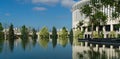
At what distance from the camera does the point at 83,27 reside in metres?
138

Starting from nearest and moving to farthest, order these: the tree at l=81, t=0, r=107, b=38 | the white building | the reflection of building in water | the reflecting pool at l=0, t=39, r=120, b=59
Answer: the reflection of building in water → the reflecting pool at l=0, t=39, r=120, b=59 → the tree at l=81, t=0, r=107, b=38 → the white building

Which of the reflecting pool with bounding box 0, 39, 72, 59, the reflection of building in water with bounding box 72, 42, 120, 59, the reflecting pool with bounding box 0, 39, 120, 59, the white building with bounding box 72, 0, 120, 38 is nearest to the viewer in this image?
the reflection of building in water with bounding box 72, 42, 120, 59

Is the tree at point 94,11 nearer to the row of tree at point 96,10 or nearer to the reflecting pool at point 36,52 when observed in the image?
the row of tree at point 96,10

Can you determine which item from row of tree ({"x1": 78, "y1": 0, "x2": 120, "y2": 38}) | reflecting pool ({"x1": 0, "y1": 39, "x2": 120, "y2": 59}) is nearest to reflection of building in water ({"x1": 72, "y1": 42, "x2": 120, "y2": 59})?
reflecting pool ({"x1": 0, "y1": 39, "x2": 120, "y2": 59})

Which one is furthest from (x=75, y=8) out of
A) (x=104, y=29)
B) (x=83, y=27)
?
(x=104, y=29)

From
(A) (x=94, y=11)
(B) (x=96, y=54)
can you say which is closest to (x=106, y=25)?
(A) (x=94, y=11)

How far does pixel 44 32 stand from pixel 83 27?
22.7 m

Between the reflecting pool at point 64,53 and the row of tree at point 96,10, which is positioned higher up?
the row of tree at point 96,10

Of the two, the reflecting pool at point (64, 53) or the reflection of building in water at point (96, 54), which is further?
the reflecting pool at point (64, 53)

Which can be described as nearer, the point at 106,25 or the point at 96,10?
the point at 96,10

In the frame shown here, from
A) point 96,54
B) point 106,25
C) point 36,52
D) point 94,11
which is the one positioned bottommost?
point 36,52

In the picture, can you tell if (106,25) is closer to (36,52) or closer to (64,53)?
(36,52)

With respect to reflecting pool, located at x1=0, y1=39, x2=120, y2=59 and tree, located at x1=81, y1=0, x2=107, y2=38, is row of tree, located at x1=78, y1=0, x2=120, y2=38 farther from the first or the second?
reflecting pool, located at x1=0, y1=39, x2=120, y2=59

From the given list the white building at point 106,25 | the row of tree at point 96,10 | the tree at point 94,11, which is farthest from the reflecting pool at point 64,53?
the white building at point 106,25
